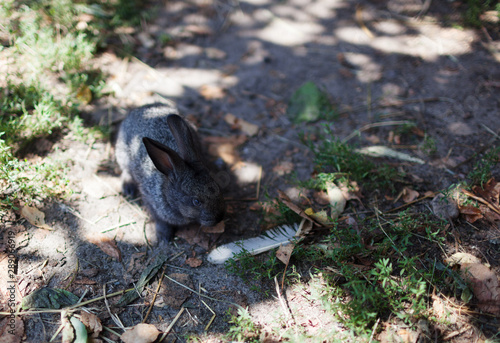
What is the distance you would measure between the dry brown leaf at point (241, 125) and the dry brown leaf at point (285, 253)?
2.08 m

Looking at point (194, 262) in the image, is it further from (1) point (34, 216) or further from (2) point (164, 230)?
(1) point (34, 216)

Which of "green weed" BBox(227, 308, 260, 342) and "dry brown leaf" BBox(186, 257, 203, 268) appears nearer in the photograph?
"green weed" BBox(227, 308, 260, 342)

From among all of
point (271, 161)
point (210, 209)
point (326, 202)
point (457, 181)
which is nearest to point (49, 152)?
point (210, 209)

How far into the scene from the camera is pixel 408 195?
376cm

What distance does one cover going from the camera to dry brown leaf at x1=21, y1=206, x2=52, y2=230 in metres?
3.58

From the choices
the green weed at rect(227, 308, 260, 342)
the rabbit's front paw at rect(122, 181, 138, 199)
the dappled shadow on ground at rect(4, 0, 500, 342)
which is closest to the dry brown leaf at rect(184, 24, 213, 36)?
the dappled shadow on ground at rect(4, 0, 500, 342)

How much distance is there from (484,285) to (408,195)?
1156 millimetres

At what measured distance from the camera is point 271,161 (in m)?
4.62

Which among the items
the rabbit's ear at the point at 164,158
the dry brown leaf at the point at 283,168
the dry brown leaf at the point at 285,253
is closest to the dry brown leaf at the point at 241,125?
the dry brown leaf at the point at 283,168

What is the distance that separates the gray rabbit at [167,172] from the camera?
363 cm

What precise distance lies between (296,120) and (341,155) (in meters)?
1.21

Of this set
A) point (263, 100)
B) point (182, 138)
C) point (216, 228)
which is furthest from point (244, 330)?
point (263, 100)

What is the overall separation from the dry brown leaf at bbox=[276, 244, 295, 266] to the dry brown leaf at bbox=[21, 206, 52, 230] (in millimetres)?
2487

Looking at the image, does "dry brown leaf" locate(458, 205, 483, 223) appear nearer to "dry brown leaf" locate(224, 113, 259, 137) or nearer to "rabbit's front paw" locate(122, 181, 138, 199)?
"dry brown leaf" locate(224, 113, 259, 137)
